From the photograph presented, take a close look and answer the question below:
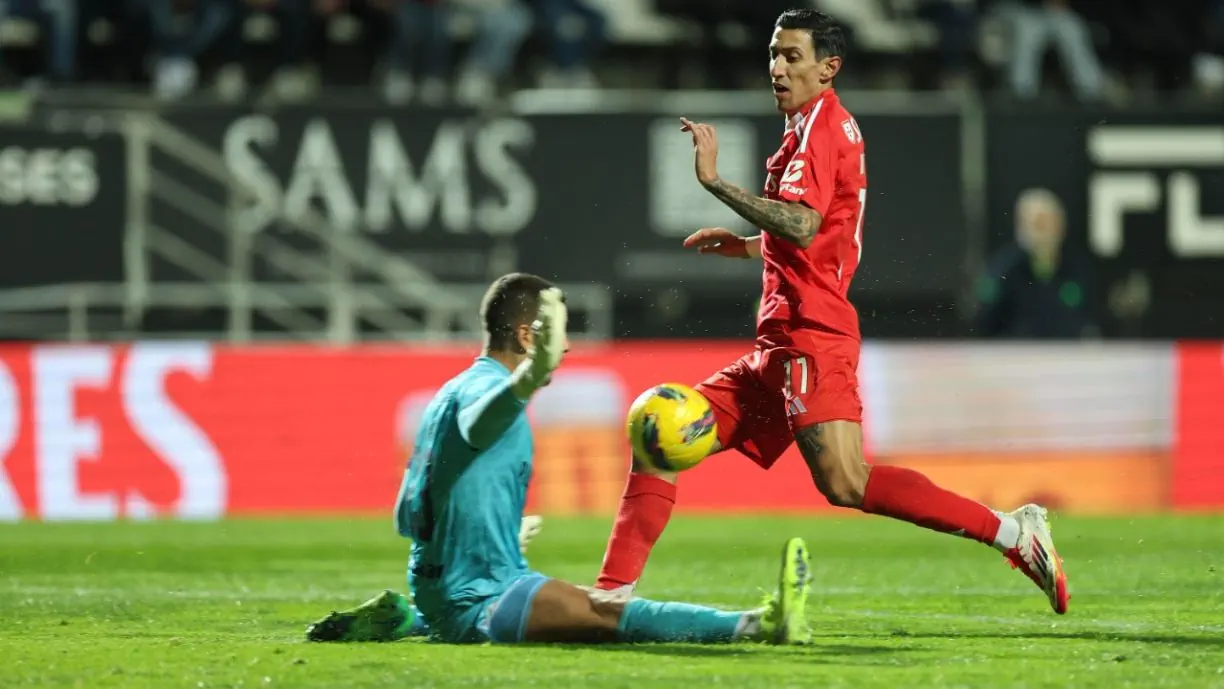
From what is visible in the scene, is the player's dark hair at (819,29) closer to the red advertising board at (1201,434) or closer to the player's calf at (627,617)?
the player's calf at (627,617)

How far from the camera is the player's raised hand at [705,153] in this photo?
696 cm

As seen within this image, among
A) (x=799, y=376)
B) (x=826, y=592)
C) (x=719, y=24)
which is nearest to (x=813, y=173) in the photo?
(x=799, y=376)

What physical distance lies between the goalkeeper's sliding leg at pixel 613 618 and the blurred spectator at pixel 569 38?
12226 mm

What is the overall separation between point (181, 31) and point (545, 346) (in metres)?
12.7

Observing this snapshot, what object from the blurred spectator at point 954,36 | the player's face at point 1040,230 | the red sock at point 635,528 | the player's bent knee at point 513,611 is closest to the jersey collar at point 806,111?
the red sock at point 635,528

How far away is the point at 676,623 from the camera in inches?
263

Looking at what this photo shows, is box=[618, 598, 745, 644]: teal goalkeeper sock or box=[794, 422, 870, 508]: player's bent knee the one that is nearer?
box=[618, 598, 745, 644]: teal goalkeeper sock

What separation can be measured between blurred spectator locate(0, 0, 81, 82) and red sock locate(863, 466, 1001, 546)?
40.1ft

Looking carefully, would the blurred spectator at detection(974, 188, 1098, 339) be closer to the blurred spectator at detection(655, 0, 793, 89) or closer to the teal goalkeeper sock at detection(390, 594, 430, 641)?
the blurred spectator at detection(655, 0, 793, 89)

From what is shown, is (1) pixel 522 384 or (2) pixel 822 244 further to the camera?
(2) pixel 822 244

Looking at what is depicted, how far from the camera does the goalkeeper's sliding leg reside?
21.7ft

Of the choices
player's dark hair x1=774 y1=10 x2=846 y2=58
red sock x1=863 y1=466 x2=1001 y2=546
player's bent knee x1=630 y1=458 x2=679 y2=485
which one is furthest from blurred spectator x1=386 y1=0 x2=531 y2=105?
red sock x1=863 y1=466 x2=1001 y2=546

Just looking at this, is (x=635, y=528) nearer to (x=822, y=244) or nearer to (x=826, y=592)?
(x=822, y=244)

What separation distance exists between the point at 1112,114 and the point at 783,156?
33.1 ft
